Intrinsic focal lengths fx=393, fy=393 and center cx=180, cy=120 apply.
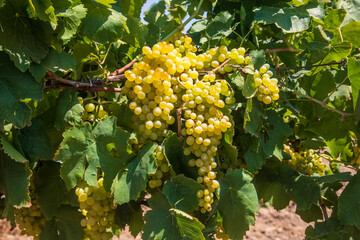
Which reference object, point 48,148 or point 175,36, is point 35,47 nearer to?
point 48,148

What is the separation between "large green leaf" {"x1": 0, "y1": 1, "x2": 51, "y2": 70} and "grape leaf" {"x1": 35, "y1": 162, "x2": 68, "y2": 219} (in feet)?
1.47

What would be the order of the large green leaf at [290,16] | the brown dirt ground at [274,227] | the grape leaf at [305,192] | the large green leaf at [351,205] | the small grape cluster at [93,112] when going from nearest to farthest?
the small grape cluster at [93,112], the large green leaf at [290,16], the large green leaf at [351,205], the grape leaf at [305,192], the brown dirt ground at [274,227]

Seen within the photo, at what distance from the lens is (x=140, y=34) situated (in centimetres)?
136

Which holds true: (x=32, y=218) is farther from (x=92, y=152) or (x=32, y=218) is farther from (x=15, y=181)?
(x=92, y=152)

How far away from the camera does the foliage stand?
108 cm

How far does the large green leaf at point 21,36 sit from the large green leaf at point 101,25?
140 millimetres

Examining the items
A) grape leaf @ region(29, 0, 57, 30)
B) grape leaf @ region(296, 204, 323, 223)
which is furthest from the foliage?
grape leaf @ region(296, 204, 323, 223)

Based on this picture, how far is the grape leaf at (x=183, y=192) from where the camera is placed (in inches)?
43.7

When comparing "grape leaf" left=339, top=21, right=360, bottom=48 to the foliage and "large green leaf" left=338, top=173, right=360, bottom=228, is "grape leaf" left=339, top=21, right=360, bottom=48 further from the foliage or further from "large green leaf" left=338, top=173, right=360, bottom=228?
"large green leaf" left=338, top=173, right=360, bottom=228

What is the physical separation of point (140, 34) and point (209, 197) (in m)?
0.61

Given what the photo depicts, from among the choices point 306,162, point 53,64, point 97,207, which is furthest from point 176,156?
point 306,162

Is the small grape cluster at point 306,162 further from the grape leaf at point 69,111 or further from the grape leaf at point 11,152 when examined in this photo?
the grape leaf at point 11,152

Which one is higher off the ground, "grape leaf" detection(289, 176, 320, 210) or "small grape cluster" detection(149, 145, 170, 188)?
"small grape cluster" detection(149, 145, 170, 188)

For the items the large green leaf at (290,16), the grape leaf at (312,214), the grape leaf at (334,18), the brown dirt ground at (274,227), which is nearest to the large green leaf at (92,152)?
the large green leaf at (290,16)
